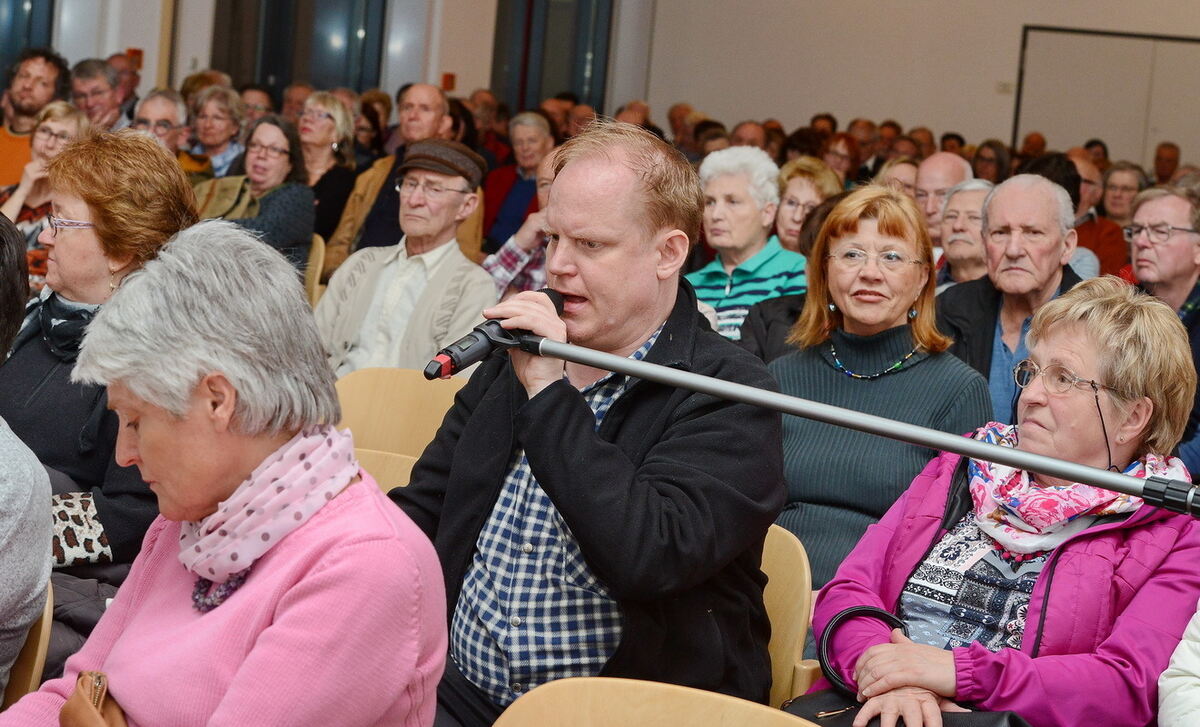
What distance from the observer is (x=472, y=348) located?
4.97ft

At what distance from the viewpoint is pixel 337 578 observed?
127cm

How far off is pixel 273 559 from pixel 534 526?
0.54m

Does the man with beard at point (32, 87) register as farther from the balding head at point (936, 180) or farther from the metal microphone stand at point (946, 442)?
the metal microphone stand at point (946, 442)

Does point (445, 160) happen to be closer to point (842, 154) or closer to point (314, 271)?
point (314, 271)

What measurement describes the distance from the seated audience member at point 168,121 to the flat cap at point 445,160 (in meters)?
2.08

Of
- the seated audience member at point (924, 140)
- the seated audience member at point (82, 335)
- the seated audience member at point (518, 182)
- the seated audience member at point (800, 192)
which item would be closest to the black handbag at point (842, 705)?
the seated audience member at point (82, 335)

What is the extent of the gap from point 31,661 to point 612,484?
0.83 meters

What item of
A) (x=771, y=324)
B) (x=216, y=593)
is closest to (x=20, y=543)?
(x=216, y=593)

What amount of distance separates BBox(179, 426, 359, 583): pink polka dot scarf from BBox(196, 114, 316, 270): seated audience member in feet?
11.2

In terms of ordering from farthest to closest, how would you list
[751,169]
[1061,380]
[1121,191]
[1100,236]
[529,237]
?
1. [1121,191]
2. [1100,236]
3. [529,237]
4. [751,169]
5. [1061,380]

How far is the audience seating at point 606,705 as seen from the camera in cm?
140

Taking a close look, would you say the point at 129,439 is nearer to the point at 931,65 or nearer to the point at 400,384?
the point at 400,384

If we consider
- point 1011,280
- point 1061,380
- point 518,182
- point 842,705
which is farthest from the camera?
point 518,182

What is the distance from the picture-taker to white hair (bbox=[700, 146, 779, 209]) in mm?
4172
